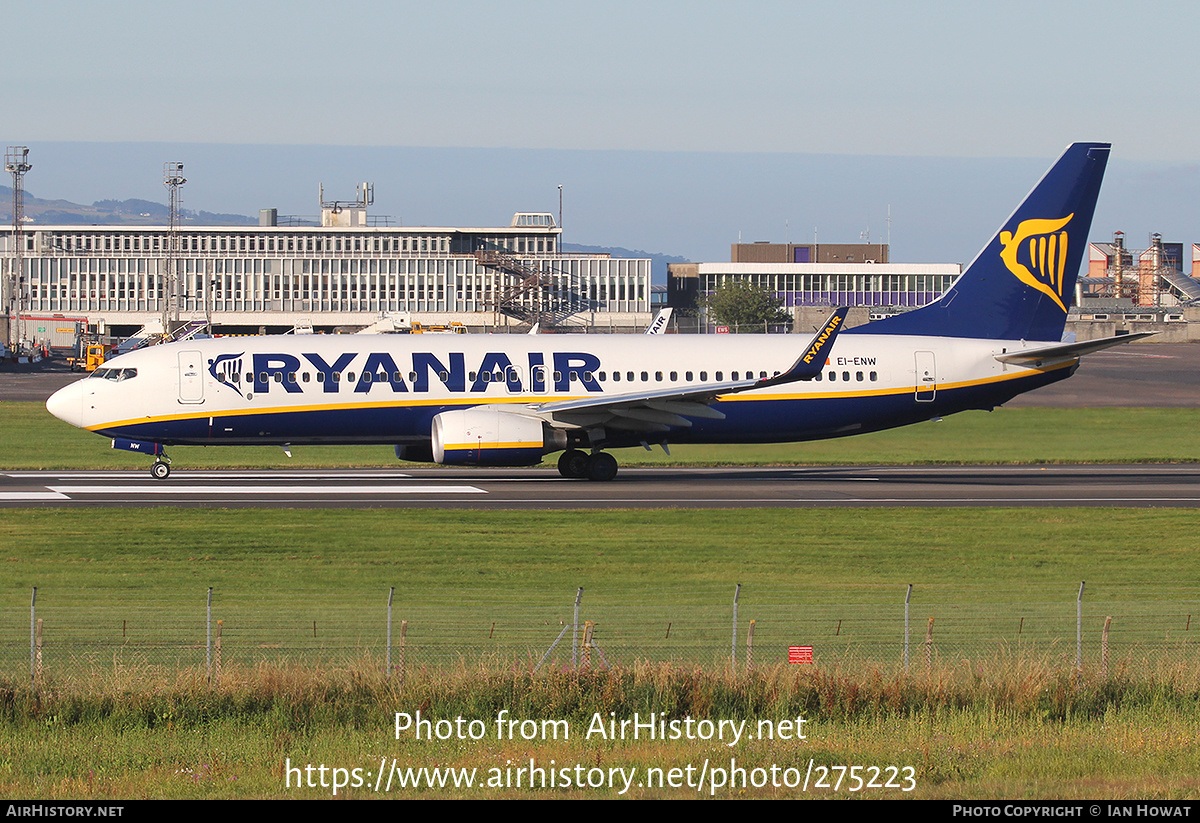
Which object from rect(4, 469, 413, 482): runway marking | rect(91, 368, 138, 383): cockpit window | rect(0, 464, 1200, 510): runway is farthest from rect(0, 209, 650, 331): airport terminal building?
rect(91, 368, 138, 383): cockpit window

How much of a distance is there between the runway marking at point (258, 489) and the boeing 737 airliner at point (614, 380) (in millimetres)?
1080

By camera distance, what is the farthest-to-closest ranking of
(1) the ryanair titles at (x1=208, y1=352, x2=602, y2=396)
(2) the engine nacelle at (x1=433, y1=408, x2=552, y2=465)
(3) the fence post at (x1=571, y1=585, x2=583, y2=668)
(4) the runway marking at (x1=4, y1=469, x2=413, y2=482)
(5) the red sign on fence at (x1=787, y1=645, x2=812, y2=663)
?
(4) the runway marking at (x1=4, y1=469, x2=413, y2=482) → (1) the ryanair titles at (x1=208, y1=352, x2=602, y2=396) → (2) the engine nacelle at (x1=433, y1=408, x2=552, y2=465) → (5) the red sign on fence at (x1=787, y1=645, x2=812, y2=663) → (3) the fence post at (x1=571, y1=585, x2=583, y2=668)

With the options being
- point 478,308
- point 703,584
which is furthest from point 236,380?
point 478,308

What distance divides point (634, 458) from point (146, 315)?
130 meters

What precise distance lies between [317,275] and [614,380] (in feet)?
429

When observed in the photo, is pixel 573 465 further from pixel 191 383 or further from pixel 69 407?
pixel 69 407

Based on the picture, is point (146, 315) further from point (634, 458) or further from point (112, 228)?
point (634, 458)

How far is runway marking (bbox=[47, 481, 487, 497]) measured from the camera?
121 feet

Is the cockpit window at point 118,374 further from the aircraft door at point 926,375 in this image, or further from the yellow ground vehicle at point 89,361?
the yellow ground vehicle at point 89,361

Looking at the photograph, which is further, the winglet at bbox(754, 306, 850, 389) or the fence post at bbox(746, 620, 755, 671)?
the winglet at bbox(754, 306, 850, 389)

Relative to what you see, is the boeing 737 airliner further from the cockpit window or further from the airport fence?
the airport fence

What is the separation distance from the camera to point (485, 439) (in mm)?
36844

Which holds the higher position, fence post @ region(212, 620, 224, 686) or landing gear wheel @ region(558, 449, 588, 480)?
landing gear wheel @ region(558, 449, 588, 480)

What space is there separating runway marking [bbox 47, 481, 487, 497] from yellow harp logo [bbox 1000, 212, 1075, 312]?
58.3ft
